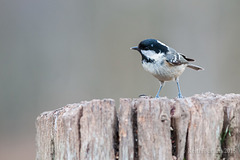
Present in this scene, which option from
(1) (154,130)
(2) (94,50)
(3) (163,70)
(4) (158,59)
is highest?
(2) (94,50)

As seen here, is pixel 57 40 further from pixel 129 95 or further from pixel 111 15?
pixel 129 95

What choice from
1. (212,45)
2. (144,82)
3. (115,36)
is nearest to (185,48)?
(212,45)

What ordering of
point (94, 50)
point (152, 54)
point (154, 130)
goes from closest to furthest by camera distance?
point (154, 130)
point (152, 54)
point (94, 50)

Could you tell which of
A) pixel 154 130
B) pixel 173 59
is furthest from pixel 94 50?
pixel 154 130

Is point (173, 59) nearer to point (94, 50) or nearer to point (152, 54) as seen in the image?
point (152, 54)

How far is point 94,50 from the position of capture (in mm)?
10969

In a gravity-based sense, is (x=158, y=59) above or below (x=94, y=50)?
below

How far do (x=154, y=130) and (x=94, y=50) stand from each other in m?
8.84

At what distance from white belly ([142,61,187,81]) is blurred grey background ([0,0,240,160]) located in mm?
4551

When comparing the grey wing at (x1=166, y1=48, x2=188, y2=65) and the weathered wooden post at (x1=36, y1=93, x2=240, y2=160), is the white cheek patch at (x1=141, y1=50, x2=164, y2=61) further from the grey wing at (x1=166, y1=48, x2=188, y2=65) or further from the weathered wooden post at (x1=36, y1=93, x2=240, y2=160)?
the weathered wooden post at (x1=36, y1=93, x2=240, y2=160)

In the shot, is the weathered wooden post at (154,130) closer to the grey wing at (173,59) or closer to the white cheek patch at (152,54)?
the white cheek patch at (152,54)

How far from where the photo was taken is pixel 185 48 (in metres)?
9.93

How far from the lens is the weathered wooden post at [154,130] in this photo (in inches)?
89.4

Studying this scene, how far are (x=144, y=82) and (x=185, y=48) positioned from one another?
56.8 inches
